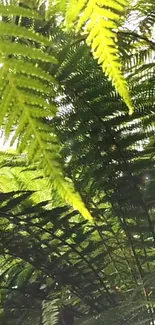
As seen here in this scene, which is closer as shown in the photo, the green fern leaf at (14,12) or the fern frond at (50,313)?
the green fern leaf at (14,12)

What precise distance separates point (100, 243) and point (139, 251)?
6.7 inches

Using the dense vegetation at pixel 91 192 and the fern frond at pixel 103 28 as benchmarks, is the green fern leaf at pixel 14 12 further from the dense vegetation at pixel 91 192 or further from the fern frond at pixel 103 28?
the dense vegetation at pixel 91 192

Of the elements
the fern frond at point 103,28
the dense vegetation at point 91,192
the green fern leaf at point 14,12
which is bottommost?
the fern frond at point 103,28

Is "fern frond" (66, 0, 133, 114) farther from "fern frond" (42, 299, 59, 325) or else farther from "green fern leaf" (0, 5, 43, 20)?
"fern frond" (42, 299, 59, 325)

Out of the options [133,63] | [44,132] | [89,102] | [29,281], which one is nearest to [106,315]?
[29,281]

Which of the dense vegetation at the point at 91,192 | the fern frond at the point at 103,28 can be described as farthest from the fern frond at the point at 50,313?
the fern frond at the point at 103,28

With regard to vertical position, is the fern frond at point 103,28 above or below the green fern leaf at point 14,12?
below

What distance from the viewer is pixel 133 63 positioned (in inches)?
43.8

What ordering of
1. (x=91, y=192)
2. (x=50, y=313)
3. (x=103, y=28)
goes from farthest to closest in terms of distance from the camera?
(x=91, y=192), (x=50, y=313), (x=103, y=28)

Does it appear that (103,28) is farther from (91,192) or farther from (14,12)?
(91,192)

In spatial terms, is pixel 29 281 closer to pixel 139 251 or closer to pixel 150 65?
pixel 139 251

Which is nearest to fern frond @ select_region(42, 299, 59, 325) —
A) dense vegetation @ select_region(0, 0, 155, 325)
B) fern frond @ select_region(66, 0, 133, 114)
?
dense vegetation @ select_region(0, 0, 155, 325)

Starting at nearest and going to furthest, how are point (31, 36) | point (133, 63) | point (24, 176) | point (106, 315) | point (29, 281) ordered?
point (31, 36) → point (106, 315) → point (133, 63) → point (29, 281) → point (24, 176)

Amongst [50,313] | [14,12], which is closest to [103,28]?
[14,12]
